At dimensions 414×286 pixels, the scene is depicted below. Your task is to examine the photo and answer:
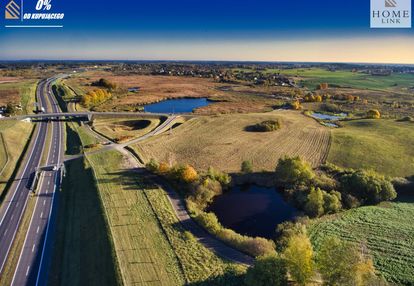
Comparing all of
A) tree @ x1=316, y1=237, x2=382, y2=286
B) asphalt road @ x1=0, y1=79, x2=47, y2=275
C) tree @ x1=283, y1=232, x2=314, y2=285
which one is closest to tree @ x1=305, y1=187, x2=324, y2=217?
tree @ x1=316, y1=237, x2=382, y2=286

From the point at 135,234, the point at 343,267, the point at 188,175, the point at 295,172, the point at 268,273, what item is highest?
the point at 188,175

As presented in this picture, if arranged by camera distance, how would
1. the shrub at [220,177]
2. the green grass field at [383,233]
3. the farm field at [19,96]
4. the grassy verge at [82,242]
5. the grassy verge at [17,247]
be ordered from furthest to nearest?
the farm field at [19,96]
the shrub at [220,177]
the grassy verge at [17,247]
the green grass field at [383,233]
the grassy verge at [82,242]

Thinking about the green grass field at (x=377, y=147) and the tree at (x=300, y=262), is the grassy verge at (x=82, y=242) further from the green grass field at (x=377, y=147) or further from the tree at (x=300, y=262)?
the green grass field at (x=377, y=147)

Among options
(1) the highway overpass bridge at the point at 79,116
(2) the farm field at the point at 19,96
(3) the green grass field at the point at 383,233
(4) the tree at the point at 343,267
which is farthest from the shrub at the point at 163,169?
(2) the farm field at the point at 19,96

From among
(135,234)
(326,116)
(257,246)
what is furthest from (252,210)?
(326,116)

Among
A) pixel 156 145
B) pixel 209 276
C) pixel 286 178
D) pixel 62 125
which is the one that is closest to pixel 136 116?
pixel 62 125

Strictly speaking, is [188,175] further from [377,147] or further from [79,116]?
[79,116]

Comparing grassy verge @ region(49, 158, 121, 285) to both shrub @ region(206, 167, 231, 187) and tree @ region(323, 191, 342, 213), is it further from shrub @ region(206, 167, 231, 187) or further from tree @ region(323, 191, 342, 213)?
tree @ region(323, 191, 342, 213)
